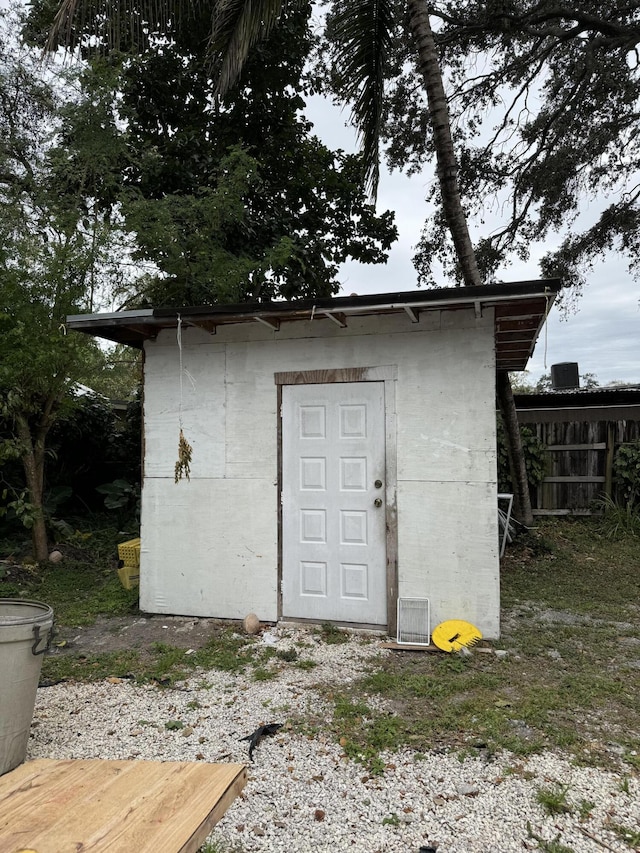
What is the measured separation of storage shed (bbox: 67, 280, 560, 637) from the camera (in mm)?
4824

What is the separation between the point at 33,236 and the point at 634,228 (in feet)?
32.8

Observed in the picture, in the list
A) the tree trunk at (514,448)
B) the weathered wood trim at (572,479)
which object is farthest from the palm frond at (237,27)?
the weathered wood trim at (572,479)

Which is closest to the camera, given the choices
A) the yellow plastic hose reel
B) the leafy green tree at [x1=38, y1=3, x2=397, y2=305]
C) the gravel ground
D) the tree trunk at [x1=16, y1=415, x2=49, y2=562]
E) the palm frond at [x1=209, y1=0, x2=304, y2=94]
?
the gravel ground

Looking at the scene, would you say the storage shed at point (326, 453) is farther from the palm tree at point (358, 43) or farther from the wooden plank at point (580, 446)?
the wooden plank at point (580, 446)

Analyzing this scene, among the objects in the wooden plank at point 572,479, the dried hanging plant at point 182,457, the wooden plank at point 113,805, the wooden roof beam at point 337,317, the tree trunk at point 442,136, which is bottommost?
the wooden plank at point 113,805

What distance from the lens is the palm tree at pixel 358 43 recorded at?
603 cm

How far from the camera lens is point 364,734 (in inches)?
131

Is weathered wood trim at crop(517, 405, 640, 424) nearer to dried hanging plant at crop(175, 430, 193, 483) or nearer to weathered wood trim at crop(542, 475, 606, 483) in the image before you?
weathered wood trim at crop(542, 475, 606, 483)

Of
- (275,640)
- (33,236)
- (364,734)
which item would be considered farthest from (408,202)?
(364,734)

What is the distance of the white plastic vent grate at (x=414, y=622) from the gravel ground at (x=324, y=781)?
3.76 feet

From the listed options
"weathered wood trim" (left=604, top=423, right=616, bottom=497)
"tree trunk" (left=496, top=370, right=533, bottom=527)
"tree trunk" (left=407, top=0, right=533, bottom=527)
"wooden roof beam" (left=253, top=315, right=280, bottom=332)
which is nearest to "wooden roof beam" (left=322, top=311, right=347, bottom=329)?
"wooden roof beam" (left=253, top=315, right=280, bottom=332)

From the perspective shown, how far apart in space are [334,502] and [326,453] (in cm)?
44

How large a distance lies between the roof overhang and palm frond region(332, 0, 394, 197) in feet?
10.5

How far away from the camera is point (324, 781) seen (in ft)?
9.42
